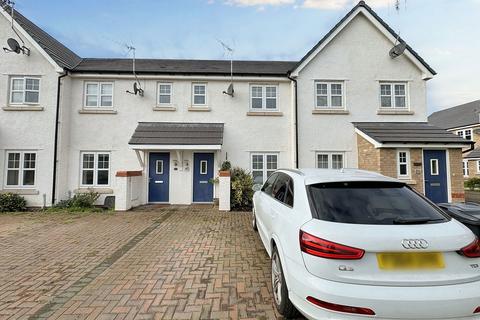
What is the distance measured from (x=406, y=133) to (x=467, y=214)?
7.32 metres

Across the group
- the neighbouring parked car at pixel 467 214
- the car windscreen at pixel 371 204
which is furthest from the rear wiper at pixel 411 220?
the neighbouring parked car at pixel 467 214

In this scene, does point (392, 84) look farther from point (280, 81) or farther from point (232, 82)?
point (232, 82)

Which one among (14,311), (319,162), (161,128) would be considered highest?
(161,128)

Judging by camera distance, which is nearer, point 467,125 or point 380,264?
point 380,264

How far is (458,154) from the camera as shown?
10.2 metres

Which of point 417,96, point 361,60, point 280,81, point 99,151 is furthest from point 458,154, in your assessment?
point 99,151

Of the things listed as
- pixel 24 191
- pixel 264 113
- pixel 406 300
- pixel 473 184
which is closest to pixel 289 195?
pixel 406 300

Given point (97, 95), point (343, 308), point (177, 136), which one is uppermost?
point (97, 95)

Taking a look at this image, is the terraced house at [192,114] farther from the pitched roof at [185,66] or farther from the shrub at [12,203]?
the shrub at [12,203]

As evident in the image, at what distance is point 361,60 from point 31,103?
14.8 metres

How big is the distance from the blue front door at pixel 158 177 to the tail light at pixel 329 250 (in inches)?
395

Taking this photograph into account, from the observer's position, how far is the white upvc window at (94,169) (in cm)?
1153

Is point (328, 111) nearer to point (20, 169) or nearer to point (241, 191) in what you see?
point (241, 191)

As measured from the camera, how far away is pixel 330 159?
1184cm
